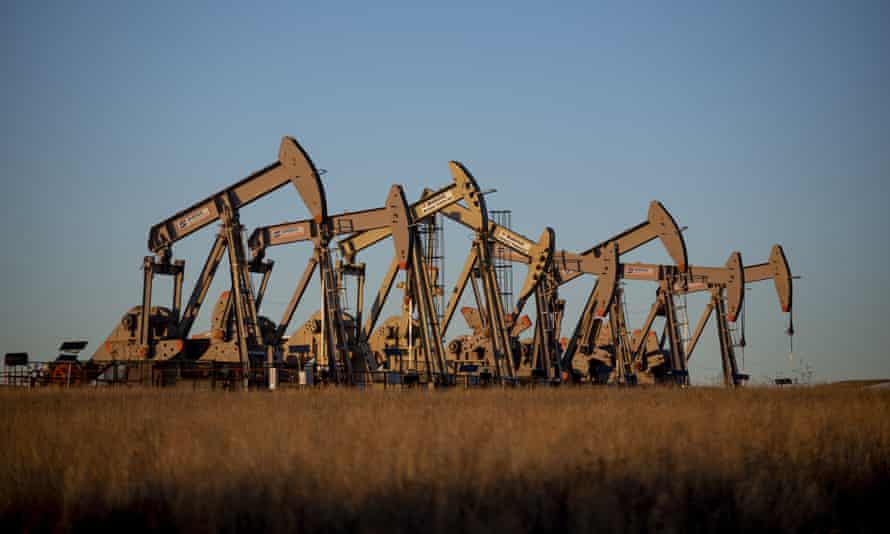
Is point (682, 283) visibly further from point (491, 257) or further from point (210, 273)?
point (210, 273)

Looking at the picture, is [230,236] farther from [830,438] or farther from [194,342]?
[830,438]

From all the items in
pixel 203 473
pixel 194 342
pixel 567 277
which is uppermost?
pixel 567 277

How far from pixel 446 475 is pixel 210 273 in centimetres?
3157

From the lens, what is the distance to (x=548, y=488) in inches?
296

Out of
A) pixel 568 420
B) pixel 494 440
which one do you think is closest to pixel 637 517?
pixel 494 440

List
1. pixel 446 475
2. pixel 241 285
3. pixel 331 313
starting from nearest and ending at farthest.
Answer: pixel 446 475
pixel 241 285
pixel 331 313

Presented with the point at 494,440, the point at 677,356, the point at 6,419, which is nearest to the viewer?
the point at 494,440

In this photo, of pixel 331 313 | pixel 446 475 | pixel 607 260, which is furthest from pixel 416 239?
pixel 446 475

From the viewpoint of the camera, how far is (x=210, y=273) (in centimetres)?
3762

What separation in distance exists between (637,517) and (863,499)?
287 centimetres

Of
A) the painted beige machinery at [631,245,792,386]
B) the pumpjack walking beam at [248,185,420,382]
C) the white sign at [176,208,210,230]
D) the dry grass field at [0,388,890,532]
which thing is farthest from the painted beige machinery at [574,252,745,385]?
the dry grass field at [0,388,890,532]

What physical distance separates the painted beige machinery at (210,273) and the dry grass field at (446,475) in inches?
906

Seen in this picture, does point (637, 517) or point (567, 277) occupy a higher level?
point (567, 277)

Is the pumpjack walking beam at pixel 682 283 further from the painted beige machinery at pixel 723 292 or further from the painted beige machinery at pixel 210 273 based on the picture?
the painted beige machinery at pixel 210 273
